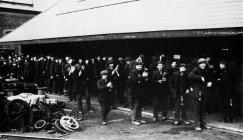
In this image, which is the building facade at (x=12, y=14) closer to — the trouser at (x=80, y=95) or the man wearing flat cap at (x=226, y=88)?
the trouser at (x=80, y=95)

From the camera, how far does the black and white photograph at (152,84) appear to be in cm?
995

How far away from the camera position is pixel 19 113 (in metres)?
10.7

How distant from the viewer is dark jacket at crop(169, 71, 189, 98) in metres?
10.4

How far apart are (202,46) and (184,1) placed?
218 cm

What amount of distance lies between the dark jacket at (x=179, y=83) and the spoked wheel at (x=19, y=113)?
14.5 feet

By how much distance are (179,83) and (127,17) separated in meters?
5.70

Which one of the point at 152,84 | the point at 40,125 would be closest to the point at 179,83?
the point at 152,84

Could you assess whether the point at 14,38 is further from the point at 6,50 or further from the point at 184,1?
the point at 184,1

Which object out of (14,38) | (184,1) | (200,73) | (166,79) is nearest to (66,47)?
(14,38)

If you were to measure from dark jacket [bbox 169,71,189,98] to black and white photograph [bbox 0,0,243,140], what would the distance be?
0.10 feet

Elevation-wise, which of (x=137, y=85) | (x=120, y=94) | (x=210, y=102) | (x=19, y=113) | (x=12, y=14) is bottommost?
(x=19, y=113)

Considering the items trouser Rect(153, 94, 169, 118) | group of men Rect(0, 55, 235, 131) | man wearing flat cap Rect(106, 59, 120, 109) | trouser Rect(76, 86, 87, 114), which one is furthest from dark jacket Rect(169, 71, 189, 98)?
trouser Rect(76, 86, 87, 114)

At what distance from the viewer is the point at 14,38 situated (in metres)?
21.2

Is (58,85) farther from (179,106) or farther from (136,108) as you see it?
(179,106)
